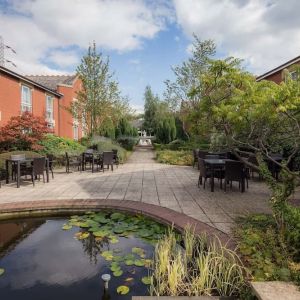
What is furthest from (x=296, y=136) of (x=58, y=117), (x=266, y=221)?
(x=58, y=117)

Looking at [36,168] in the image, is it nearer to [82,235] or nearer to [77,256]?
[82,235]

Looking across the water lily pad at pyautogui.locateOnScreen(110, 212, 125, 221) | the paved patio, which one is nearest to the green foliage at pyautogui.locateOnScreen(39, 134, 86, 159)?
the paved patio

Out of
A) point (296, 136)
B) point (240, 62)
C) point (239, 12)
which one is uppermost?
point (239, 12)

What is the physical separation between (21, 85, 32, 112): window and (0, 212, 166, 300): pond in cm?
1229

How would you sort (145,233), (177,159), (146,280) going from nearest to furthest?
(146,280)
(145,233)
(177,159)

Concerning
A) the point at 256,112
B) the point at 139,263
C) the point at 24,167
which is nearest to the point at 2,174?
the point at 24,167

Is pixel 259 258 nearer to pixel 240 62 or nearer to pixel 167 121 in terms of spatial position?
pixel 240 62

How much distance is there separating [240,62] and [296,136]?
1.87 m

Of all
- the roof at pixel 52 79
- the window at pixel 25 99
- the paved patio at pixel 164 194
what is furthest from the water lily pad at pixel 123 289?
the roof at pixel 52 79

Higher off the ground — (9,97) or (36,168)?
(9,97)

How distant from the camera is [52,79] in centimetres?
2564

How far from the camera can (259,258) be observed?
365cm

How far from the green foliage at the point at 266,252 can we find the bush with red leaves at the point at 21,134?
11.1 m

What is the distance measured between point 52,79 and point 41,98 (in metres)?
7.37
